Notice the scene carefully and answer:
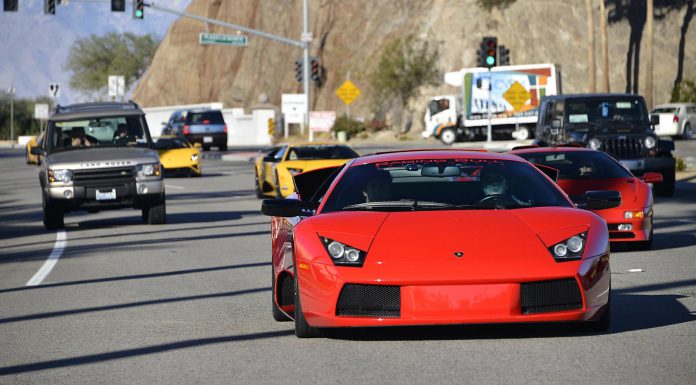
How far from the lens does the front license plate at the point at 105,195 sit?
20469mm

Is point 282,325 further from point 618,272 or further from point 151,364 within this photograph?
point 618,272

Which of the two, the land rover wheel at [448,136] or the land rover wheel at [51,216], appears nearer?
the land rover wheel at [51,216]

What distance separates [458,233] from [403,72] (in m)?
80.8

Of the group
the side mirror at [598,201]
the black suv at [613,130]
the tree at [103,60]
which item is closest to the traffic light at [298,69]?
the black suv at [613,130]

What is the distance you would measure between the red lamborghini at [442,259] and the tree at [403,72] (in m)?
78.7

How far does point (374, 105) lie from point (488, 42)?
49816 mm

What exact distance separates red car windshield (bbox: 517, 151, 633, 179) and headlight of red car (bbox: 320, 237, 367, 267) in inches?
349

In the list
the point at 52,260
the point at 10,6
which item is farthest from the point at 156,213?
the point at 10,6

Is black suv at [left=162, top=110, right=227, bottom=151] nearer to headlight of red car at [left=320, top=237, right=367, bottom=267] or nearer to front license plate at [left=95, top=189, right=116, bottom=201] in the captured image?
front license plate at [left=95, top=189, right=116, bottom=201]

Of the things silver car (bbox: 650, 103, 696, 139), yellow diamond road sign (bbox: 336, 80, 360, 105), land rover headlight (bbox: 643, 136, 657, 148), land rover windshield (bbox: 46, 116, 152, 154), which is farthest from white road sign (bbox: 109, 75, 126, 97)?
land rover windshield (bbox: 46, 116, 152, 154)

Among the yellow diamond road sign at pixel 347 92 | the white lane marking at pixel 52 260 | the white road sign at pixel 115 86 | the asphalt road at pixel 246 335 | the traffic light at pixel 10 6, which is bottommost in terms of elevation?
the white lane marking at pixel 52 260

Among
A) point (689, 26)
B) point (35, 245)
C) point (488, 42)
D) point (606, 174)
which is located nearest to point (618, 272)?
point (606, 174)

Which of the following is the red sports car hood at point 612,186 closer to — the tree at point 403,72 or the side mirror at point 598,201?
the side mirror at point 598,201

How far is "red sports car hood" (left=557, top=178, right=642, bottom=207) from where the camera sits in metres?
15.8
